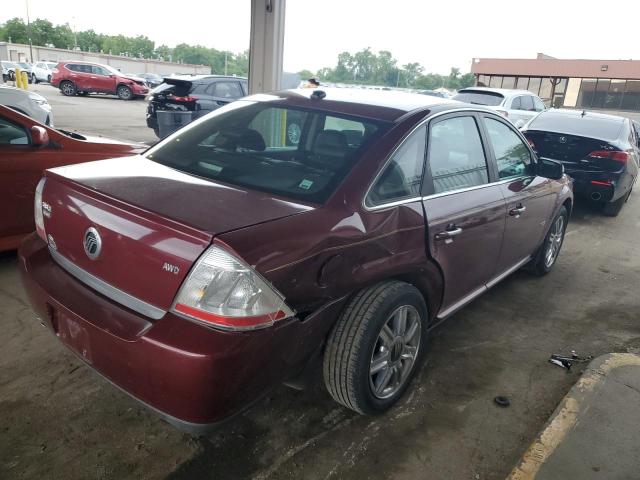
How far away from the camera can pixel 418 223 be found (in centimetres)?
254

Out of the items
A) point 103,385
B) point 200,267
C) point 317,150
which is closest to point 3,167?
point 103,385

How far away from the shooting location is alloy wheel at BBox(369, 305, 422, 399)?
251cm

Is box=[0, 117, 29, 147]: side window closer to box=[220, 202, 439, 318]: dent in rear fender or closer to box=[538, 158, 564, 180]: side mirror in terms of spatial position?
box=[220, 202, 439, 318]: dent in rear fender

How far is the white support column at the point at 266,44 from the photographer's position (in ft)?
22.2

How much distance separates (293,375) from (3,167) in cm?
319

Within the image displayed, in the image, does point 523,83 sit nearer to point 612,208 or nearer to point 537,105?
point 537,105

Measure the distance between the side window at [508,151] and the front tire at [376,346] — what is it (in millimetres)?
1363

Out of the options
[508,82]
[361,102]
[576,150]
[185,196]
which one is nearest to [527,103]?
[576,150]

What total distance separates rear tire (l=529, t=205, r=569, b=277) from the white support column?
164 inches

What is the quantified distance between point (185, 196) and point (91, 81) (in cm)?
2610

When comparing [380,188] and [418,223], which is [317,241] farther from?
[418,223]

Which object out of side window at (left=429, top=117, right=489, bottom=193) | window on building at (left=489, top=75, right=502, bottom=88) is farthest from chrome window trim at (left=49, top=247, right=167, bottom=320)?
window on building at (left=489, top=75, right=502, bottom=88)

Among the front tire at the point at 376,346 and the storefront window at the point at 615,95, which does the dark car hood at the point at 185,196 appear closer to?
the front tire at the point at 376,346

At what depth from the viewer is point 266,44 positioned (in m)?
6.89
